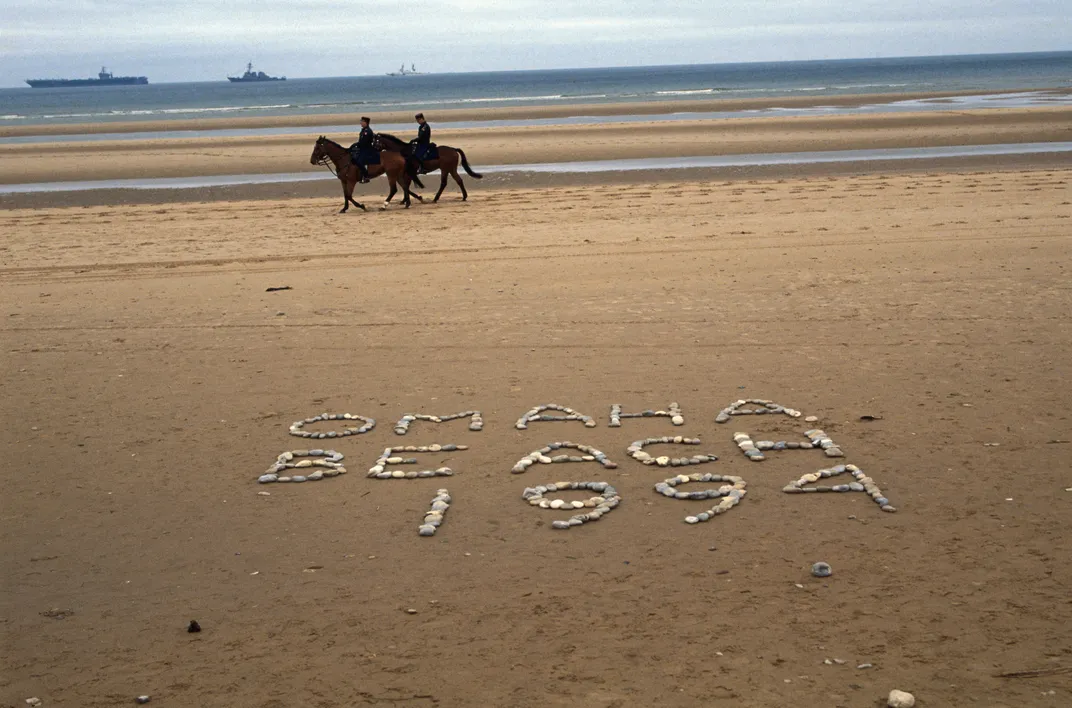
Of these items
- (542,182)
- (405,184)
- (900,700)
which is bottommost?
(900,700)

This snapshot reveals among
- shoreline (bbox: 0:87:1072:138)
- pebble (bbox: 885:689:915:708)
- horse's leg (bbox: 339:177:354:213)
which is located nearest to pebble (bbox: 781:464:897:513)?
pebble (bbox: 885:689:915:708)

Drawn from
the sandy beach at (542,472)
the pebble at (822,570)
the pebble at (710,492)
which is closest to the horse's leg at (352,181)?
the sandy beach at (542,472)

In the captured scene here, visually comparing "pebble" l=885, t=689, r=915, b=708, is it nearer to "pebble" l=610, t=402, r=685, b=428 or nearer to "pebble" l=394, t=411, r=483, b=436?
"pebble" l=610, t=402, r=685, b=428

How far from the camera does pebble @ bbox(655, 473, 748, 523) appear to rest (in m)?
6.19

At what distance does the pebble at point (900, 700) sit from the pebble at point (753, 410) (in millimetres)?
3491

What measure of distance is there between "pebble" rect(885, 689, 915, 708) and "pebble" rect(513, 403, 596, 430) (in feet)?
12.0

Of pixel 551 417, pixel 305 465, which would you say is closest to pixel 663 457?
pixel 551 417

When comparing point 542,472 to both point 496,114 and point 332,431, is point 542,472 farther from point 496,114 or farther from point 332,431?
point 496,114

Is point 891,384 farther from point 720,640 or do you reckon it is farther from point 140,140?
point 140,140

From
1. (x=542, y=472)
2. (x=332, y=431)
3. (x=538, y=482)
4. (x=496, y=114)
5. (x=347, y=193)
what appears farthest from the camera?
(x=496, y=114)

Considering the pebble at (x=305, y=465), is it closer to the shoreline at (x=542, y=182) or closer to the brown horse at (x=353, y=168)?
the brown horse at (x=353, y=168)

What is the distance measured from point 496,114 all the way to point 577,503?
59551mm

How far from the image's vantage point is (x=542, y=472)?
6949 millimetres

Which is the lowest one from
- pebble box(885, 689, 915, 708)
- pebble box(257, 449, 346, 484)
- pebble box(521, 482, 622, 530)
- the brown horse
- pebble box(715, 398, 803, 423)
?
pebble box(885, 689, 915, 708)
